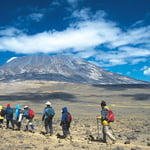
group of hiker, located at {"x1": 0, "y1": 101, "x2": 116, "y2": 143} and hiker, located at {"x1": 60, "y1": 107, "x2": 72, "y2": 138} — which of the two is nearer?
group of hiker, located at {"x1": 0, "y1": 101, "x2": 116, "y2": 143}

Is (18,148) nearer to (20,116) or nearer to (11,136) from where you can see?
(11,136)

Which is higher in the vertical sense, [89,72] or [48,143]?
[89,72]

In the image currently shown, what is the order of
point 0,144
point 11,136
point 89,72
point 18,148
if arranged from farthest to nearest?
1. point 89,72
2. point 11,136
3. point 0,144
4. point 18,148

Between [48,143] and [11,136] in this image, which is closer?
[48,143]

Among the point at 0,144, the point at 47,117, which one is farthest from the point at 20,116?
the point at 0,144

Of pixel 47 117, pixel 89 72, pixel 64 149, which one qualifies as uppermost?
pixel 89 72

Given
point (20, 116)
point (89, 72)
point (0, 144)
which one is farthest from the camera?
point (89, 72)

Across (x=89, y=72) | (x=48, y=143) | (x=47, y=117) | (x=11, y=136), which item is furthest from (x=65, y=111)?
(x=89, y=72)

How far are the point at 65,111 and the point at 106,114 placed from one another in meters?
2.06

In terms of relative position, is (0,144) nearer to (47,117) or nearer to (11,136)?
(11,136)

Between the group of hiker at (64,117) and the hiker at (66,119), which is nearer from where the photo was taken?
the group of hiker at (64,117)

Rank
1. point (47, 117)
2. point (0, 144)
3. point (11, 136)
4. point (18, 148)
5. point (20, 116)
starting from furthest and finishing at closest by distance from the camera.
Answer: point (20, 116) < point (47, 117) < point (11, 136) < point (0, 144) < point (18, 148)

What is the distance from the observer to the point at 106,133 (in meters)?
8.39

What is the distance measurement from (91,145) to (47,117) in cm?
277
